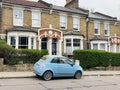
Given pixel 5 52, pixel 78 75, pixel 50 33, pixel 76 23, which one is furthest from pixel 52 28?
pixel 78 75

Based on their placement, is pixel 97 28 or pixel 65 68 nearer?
pixel 65 68

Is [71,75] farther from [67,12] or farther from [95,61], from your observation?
[67,12]

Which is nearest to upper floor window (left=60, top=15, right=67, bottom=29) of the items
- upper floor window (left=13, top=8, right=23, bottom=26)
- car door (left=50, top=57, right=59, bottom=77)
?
upper floor window (left=13, top=8, right=23, bottom=26)

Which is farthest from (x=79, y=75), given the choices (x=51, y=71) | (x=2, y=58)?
(x=2, y=58)

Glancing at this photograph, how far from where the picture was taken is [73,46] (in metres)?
29.2

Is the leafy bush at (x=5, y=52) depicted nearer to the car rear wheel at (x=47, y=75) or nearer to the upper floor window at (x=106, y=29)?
the car rear wheel at (x=47, y=75)

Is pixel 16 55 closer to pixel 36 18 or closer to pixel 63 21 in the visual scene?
pixel 36 18

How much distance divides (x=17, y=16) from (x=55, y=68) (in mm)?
11988

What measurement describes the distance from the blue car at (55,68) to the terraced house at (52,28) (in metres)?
9.68

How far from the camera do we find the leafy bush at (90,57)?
21656mm

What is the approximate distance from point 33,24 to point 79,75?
471 inches

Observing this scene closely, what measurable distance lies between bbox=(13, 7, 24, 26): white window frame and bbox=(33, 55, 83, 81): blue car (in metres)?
10.8

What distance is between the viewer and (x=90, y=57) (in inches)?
861

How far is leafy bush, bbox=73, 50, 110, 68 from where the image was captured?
21656 mm
